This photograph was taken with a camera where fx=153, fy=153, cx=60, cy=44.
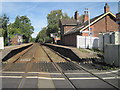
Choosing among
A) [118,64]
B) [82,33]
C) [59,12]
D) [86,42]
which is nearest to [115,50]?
[118,64]

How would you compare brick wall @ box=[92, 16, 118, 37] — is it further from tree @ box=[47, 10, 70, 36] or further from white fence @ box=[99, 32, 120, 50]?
tree @ box=[47, 10, 70, 36]

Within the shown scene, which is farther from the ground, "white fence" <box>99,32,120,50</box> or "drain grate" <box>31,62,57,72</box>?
"white fence" <box>99,32,120,50</box>

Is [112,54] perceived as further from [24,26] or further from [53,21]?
[24,26]

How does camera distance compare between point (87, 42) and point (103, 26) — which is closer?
point (87, 42)

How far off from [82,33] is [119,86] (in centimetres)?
2131

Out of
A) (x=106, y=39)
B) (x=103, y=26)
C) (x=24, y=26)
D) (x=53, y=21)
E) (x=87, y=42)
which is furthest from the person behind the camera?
(x=24, y=26)

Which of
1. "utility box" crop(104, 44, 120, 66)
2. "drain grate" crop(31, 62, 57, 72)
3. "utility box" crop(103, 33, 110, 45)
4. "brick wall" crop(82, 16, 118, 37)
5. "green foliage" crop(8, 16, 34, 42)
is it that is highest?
"green foliage" crop(8, 16, 34, 42)

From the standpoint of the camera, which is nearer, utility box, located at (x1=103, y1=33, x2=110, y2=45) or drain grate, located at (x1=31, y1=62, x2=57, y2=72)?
drain grate, located at (x1=31, y1=62, x2=57, y2=72)

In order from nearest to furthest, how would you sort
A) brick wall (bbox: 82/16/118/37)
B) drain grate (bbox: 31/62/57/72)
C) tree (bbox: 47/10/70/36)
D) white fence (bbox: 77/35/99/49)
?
drain grate (bbox: 31/62/57/72), white fence (bbox: 77/35/99/49), brick wall (bbox: 82/16/118/37), tree (bbox: 47/10/70/36)

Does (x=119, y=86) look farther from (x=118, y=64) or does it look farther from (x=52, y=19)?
(x=52, y=19)

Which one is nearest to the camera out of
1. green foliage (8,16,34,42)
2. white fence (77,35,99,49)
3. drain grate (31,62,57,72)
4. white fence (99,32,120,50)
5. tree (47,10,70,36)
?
drain grate (31,62,57,72)

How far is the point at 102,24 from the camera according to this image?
28328 mm

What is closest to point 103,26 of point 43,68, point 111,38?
point 111,38

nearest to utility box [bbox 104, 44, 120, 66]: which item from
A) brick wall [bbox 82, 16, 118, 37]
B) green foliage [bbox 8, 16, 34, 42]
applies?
brick wall [bbox 82, 16, 118, 37]
